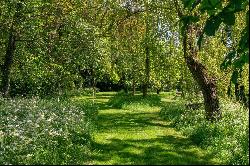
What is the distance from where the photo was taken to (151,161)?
13.1 m

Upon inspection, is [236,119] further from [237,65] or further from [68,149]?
[237,65]

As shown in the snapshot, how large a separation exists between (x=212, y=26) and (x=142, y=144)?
10160 millimetres

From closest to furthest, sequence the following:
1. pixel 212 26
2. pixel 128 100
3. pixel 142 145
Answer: pixel 212 26, pixel 142 145, pixel 128 100

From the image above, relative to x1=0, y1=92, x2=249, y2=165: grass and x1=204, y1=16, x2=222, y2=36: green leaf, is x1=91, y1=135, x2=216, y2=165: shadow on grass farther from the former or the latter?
x1=204, y1=16, x2=222, y2=36: green leaf

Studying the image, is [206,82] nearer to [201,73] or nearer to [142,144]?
[201,73]

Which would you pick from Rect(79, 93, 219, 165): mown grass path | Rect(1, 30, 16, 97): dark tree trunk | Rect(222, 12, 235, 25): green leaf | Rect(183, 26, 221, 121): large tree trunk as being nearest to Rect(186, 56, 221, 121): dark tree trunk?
Rect(183, 26, 221, 121): large tree trunk

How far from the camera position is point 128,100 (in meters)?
→ 35.5

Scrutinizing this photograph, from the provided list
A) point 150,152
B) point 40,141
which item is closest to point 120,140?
point 150,152

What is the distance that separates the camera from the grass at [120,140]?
12227mm

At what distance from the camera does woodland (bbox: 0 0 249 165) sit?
477 inches

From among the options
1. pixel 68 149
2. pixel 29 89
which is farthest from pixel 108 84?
pixel 68 149

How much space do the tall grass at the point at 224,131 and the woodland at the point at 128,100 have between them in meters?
0.05

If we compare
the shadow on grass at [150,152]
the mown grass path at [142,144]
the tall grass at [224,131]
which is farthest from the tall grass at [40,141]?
the tall grass at [224,131]

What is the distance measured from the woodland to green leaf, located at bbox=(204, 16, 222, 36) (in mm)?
15
